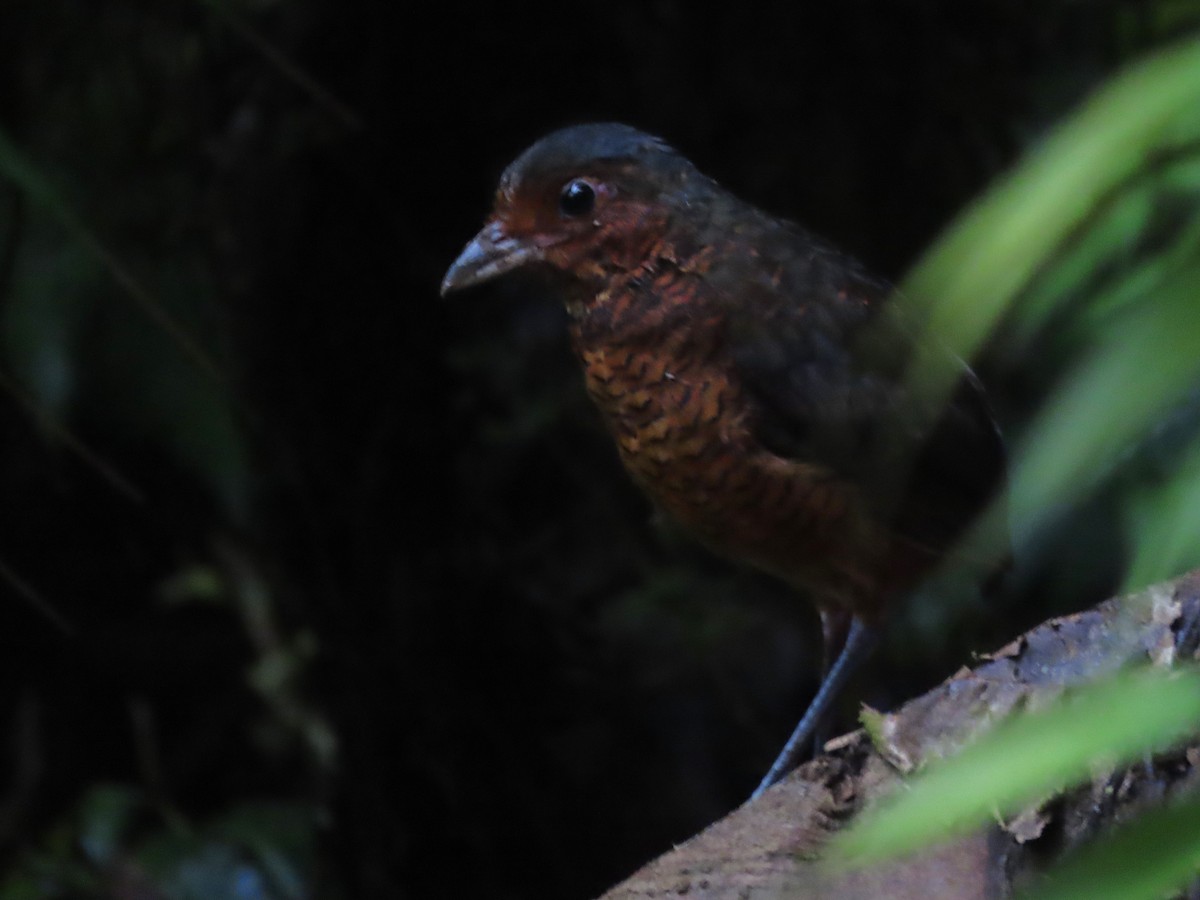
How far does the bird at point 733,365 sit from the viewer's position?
273cm

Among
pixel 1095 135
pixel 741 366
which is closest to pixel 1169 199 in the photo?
pixel 741 366

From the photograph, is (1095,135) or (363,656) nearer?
(1095,135)

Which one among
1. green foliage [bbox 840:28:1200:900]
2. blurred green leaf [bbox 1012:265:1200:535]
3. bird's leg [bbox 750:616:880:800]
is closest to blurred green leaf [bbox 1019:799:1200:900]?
green foliage [bbox 840:28:1200:900]

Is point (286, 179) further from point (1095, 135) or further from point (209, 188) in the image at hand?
point (1095, 135)

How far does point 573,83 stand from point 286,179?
2.41ft

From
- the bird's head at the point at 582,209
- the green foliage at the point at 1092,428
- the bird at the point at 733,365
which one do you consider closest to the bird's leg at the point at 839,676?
the bird at the point at 733,365

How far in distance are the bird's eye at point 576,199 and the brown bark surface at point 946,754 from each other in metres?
1.10

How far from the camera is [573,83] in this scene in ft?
12.8

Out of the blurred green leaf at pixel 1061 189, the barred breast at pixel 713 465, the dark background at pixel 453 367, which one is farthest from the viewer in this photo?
the dark background at pixel 453 367

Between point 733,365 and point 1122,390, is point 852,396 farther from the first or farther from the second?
point 1122,390

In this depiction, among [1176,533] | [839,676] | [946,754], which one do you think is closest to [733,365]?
[839,676]

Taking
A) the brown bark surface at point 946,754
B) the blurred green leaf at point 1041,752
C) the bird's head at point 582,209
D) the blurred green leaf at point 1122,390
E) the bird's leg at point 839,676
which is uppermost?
the bird's head at point 582,209

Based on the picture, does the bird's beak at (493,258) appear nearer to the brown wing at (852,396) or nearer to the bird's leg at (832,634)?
the brown wing at (852,396)

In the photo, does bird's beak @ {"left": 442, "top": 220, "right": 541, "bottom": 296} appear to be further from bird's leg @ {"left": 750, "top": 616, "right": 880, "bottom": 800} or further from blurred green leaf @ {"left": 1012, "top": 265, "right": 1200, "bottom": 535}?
blurred green leaf @ {"left": 1012, "top": 265, "right": 1200, "bottom": 535}
